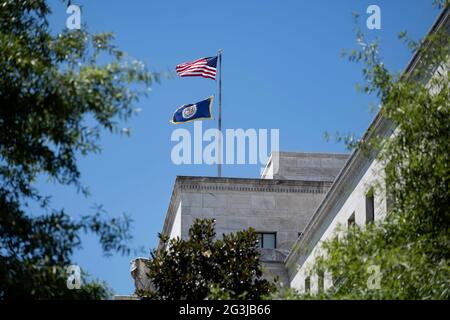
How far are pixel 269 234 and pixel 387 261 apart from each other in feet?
135

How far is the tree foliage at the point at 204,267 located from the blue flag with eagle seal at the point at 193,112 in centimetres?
1710

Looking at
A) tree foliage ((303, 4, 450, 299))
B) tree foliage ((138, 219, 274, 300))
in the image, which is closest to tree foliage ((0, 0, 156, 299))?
tree foliage ((303, 4, 450, 299))

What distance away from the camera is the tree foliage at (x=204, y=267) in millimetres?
52750

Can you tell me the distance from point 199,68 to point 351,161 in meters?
15.5

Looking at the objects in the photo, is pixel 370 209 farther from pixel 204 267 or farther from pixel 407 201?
pixel 407 201

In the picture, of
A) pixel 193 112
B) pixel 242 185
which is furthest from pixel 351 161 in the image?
pixel 242 185

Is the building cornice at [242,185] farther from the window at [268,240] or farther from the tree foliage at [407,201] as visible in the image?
the tree foliage at [407,201]

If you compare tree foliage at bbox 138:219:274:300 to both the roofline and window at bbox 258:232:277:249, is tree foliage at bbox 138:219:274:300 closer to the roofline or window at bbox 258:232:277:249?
the roofline

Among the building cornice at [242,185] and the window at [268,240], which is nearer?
the building cornice at [242,185]

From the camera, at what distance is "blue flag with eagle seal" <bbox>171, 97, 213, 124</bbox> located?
71625 millimetres

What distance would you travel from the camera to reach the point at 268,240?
240 feet

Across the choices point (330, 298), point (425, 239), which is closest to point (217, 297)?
point (330, 298)

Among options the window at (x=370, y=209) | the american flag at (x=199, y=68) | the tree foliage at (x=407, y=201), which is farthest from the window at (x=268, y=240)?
the tree foliage at (x=407, y=201)

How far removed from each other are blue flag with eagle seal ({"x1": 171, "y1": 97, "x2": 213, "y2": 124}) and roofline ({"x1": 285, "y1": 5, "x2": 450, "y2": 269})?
28.5 feet
